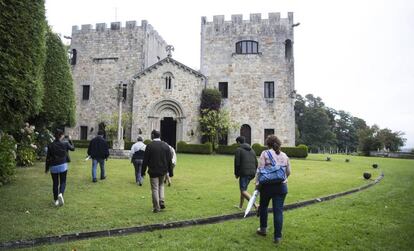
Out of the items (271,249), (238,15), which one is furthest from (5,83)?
(238,15)

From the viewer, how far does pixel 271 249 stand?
531cm

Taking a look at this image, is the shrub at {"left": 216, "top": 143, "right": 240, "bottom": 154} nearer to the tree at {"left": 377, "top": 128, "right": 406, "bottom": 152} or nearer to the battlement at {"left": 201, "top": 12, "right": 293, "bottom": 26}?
the battlement at {"left": 201, "top": 12, "right": 293, "bottom": 26}

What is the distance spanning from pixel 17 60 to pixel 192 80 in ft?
73.1

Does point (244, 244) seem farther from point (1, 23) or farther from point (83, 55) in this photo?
point (83, 55)

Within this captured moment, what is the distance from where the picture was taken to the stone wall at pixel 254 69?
28.9m

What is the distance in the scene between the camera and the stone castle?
94.8ft

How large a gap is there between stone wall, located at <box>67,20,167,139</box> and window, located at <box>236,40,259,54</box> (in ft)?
31.4

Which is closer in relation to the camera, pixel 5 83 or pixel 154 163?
pixel 5 83

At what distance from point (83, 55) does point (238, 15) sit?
16612 millimetres

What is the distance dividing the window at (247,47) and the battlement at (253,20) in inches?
79.7

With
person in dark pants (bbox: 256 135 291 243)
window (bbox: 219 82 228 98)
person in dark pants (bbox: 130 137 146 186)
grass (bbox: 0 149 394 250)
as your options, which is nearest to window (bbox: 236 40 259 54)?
window (bbox: 219 82 228 98)

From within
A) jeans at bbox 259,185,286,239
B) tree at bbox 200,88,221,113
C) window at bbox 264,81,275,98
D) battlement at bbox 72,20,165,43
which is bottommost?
jeans at bbox 259,185,286,239

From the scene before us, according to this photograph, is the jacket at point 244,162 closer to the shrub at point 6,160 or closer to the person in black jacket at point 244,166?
the person in black jacket at point 244,166

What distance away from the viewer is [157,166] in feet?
24.1
